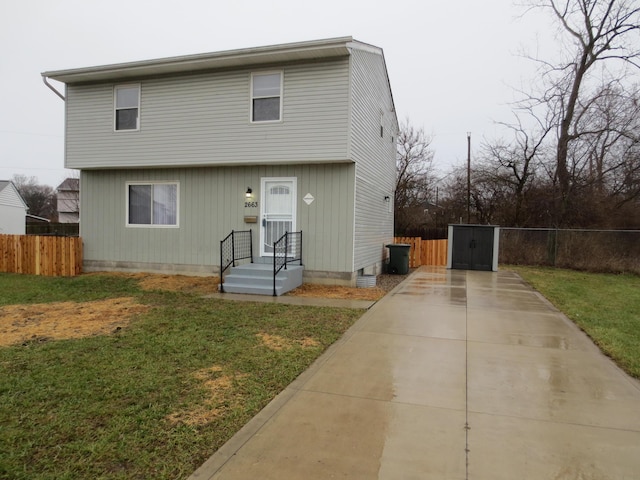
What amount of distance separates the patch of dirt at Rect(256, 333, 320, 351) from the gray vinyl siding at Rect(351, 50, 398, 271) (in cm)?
508

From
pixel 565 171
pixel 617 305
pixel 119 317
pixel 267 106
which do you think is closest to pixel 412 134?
pixel 565 171

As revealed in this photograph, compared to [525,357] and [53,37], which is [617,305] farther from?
[53,37]

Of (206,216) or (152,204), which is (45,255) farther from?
(206,216)

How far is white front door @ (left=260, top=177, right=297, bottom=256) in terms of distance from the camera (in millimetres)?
10625

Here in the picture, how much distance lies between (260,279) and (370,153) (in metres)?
5.10

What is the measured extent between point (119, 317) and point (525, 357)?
621 cm

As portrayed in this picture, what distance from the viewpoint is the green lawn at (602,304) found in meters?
5.43

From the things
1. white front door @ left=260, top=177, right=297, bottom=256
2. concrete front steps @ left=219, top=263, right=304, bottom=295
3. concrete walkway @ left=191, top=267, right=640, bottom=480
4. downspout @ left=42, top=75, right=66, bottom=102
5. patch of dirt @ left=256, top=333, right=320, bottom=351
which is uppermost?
downspout @ left=42, top=75, right=66, bottom=102

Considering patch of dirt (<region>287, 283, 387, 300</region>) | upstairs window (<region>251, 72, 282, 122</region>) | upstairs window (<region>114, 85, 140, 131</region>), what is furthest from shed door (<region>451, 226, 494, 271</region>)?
upstairs window (<region>114, 85, 140, 131</region>)

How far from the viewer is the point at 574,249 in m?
16.1

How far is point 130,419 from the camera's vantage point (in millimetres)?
3223

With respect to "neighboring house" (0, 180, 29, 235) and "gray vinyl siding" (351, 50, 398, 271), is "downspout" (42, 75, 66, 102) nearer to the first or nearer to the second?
"gray vinyl siding" (351, 50, 398, 271)

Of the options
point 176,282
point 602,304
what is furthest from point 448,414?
point 176,282

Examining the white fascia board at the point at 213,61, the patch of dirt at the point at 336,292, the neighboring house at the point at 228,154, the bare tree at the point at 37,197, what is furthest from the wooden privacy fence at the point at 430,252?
the bare tree at the point at 37,197
